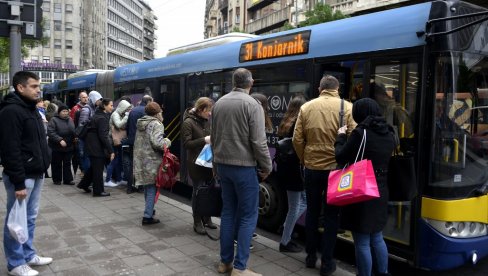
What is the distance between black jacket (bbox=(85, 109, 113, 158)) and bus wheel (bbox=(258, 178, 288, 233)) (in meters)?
3.12

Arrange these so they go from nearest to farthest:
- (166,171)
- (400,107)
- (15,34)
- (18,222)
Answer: (18,222) < (400,107) < (166,171) < (15,34)

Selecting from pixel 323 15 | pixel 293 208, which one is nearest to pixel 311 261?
pixel 293 208

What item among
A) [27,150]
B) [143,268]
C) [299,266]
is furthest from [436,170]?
[27,150]

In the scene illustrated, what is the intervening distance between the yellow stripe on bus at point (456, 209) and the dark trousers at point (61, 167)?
7113mm

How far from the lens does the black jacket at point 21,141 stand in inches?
147

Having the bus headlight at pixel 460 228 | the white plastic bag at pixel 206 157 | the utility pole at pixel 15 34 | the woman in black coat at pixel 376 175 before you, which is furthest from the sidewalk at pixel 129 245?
the utility pole at pixel 15 34

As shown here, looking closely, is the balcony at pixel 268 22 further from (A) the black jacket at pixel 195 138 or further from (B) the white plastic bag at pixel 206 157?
(B) the white plastic bag at pixel 206 157

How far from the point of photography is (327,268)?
420 cm

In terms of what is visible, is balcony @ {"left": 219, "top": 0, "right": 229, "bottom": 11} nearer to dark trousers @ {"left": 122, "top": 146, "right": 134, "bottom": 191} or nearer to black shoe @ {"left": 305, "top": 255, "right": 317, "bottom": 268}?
dark trousers @ {"left": 122, "top": 146, "right": 134, "bottom": 191}

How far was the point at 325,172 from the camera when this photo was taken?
421 cm

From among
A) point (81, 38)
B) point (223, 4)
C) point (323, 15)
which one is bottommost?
point (323, 15)

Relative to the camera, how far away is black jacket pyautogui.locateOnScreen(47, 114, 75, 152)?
8648mm

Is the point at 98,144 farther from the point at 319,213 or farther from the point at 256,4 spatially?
the point at 256,4

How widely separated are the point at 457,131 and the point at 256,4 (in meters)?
49.4
